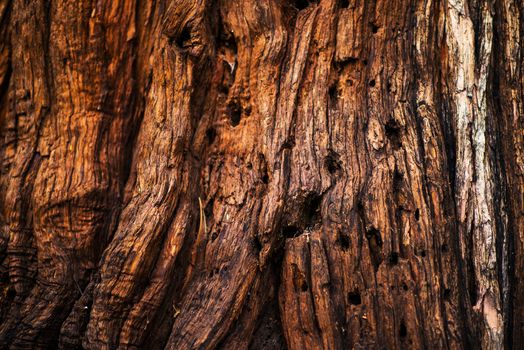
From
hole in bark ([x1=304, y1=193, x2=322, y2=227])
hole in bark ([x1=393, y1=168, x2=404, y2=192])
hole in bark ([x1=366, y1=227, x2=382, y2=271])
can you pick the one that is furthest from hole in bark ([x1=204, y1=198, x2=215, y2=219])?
hole in bark ([x1=393, y1=168, x2=404, y2=192])

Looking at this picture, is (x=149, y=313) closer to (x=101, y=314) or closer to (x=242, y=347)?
(x=101, y=314)

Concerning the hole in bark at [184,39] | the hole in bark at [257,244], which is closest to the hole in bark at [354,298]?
the hole in bark at [257,244]

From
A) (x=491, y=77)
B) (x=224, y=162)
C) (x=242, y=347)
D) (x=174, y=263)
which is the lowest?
(x=242, y=347)

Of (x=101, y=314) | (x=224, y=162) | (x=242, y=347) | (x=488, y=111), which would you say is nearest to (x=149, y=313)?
(x=101, y=314)

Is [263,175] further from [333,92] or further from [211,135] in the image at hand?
[333,92]

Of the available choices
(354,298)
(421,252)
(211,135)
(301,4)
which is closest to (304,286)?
(354,298)

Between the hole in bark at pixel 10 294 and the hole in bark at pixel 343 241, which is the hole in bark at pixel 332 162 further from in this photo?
the hole in bark at pixel 10 294

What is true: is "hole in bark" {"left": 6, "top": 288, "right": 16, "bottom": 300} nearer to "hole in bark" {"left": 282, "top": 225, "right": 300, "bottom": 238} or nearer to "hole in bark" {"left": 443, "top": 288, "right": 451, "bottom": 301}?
"hole in bark" {"left": 282, "top": 225, "right": 300, "bottom": 238}
